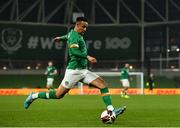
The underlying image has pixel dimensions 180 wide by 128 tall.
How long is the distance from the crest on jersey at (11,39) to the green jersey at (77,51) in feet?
143

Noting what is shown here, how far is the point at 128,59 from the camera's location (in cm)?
5806

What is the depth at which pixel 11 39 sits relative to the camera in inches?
2202

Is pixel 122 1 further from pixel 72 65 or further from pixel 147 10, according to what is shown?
pixel 72 65

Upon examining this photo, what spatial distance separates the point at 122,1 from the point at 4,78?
1499 cm

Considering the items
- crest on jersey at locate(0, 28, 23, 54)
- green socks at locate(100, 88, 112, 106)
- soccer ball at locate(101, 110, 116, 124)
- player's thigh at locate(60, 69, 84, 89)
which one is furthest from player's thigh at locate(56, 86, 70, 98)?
crest on jersey at locate(0, 28, 23, 54)

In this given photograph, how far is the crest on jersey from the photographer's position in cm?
5562

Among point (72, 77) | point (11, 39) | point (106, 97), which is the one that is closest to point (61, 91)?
point (72, 77)

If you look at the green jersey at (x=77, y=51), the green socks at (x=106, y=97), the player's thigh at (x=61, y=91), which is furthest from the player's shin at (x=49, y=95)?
the green socks at (x=106, y=97)

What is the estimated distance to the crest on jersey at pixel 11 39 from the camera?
55.6 meters

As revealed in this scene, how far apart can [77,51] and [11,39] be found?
44.3m

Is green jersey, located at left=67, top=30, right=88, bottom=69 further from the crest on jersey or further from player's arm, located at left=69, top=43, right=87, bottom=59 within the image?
the crest on jersey

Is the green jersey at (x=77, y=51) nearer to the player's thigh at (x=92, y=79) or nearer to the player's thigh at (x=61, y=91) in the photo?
the player's thigh at (x=92, y=79)

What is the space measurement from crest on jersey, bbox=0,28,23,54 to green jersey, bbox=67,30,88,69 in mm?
43587

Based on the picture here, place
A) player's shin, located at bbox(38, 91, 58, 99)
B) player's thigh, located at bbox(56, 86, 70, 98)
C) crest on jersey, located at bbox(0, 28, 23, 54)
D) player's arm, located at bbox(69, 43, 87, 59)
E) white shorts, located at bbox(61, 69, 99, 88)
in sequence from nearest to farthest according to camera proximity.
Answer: player's arm, located at bbox(69, 43, 87, 59) → white shorts, located at bbox(61, 69, 99, 88) → player's thigh, located at bbox(56, 86, 70, 98) → player's shin, located at bbox(38, 91, 58, 99) → crest on jersey, located at bbox(0, 28, 23, 54)
